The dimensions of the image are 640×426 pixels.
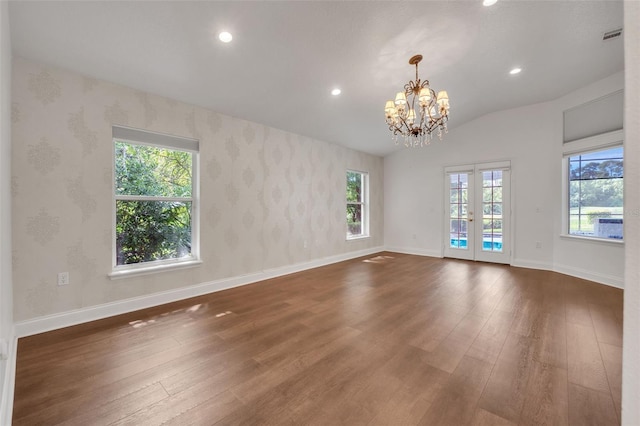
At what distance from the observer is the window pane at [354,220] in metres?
6.50

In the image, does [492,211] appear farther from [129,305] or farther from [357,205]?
[129,305]

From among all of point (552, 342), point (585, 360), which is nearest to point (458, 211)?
point (552, 342)

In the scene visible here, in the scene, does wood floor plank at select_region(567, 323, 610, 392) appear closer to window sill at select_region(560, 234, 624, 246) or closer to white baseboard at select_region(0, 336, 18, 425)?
window sill at select_region(560, 234, 624, 246)

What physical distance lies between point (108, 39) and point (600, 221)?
275 inches

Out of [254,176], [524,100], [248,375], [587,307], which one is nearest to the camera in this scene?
[248,375]

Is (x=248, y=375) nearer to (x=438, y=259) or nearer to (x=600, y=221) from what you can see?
(x=438, y=259)

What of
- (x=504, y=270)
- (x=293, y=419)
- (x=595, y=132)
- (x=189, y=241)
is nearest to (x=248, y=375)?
(x=293, y=419)

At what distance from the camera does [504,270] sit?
201 inches

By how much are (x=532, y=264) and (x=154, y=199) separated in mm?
6629

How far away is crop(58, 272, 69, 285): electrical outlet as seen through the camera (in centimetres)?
271

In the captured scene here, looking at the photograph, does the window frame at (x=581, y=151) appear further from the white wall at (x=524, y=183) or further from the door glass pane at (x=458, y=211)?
the door glass pane at (x=458, y=211)

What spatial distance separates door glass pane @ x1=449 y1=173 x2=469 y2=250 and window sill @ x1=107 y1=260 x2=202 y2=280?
17.7 feet

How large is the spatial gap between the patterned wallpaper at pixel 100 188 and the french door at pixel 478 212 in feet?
12.5

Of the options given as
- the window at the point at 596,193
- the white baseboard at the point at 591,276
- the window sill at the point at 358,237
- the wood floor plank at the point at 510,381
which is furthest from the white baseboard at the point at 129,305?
the window at the point at 596,193
